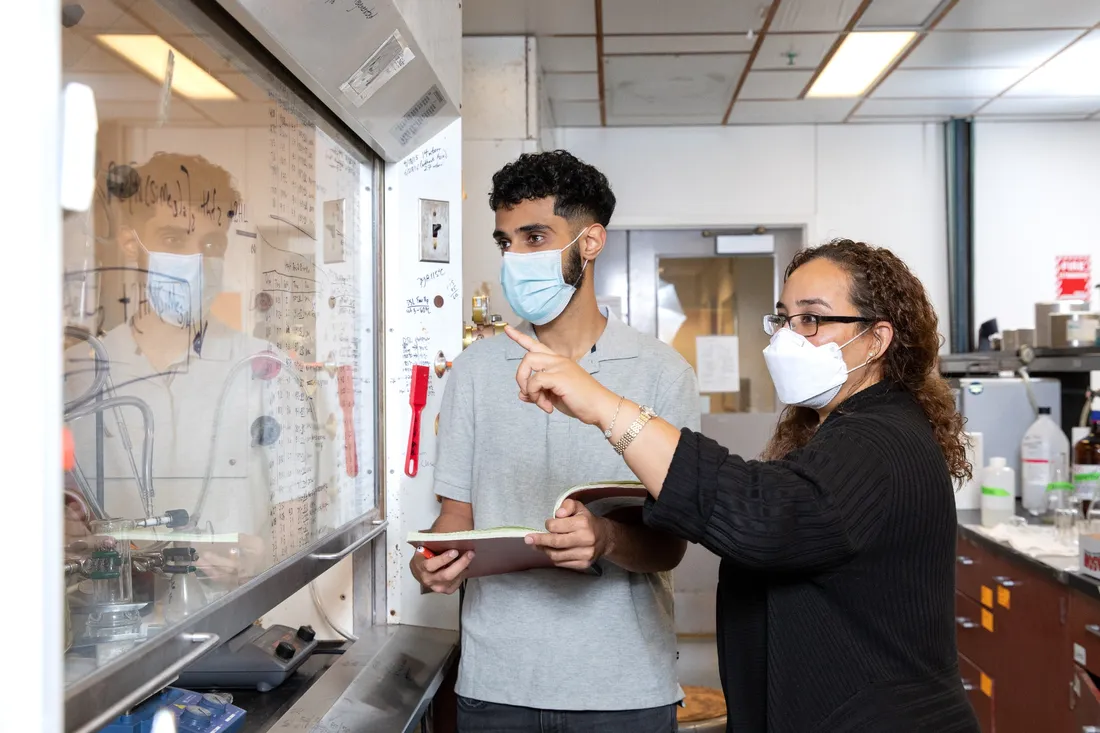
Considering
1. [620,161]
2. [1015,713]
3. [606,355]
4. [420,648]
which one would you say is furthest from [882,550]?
[620,161]

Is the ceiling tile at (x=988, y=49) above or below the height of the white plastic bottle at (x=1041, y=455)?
above

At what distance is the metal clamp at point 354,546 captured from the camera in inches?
55.9

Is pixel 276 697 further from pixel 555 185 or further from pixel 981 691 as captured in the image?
pixel 981 691

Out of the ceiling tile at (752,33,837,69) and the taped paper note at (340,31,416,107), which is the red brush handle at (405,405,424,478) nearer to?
the taped paper note at (340,31,416,107)

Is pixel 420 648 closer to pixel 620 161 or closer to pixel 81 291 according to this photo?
pixel 81 291

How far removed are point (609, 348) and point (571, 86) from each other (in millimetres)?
2625

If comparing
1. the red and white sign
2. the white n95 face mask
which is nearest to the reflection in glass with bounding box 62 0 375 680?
the white n95 face mask

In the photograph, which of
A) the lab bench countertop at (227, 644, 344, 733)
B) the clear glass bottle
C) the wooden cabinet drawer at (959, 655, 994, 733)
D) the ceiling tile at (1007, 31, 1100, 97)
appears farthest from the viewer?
the ceiling tile at (1007, 31, 1100, 97)

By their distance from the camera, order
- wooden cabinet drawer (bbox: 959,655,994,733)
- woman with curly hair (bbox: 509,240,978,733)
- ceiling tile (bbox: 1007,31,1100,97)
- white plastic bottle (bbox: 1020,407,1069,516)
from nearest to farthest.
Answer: woman with curly hair (bbox: 509,240,978,733), wooden cabinet drawer (bbox: 959,655,994,733), white plastic bottle (bbox: 1020,407,1069,516), ceiling tile (bbox: 1007,31,1100,97)

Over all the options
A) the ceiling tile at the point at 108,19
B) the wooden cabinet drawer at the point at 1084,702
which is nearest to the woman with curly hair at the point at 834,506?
the ceiling tile at the point at 108,19

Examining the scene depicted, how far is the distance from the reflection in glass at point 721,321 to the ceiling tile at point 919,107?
89cm

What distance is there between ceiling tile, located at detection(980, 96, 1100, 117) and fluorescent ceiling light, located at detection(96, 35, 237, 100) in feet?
13.4

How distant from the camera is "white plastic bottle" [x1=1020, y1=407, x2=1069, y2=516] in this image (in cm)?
293

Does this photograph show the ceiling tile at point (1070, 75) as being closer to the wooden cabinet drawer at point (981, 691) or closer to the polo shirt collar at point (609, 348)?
the wooden cabinet drawer at point (981, 691)
